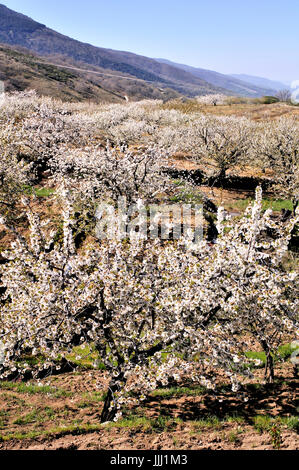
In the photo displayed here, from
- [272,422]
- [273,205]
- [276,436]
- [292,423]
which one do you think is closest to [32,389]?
[272,422]

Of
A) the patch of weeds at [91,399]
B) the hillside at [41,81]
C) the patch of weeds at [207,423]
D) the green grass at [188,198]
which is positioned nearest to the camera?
the patch of weeds at [207,423]

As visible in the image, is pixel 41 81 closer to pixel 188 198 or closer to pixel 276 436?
pixel 188 198

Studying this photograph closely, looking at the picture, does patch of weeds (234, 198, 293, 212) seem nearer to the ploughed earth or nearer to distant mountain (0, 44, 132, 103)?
the ploughed earth

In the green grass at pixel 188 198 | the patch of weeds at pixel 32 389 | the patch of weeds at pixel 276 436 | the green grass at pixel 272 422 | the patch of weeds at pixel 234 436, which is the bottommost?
the patch of weeds at pixel 32 389

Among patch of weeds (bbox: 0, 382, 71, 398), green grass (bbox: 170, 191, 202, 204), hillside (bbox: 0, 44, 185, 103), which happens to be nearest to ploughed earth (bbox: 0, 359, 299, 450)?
patch of weeds (bbox: 0, 382, 71, 398)

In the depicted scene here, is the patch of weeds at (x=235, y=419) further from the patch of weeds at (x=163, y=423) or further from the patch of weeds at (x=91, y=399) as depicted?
the patch of weeds at (x=91, y=399)

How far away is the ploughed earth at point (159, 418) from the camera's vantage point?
279 inches

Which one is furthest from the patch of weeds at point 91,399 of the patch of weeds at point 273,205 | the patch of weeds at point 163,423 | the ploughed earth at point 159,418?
the patch of weeds at point 273,205

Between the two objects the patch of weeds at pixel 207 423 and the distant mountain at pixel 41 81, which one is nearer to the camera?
the patch of weeds at pixel 207 423

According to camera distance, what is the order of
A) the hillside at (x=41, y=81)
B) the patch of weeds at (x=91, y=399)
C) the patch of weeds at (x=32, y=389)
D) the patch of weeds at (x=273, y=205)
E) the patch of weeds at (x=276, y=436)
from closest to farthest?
1. the patch of weeds at (x=276, y=436)
2. the patch of weeds at (x=91, y=399)
3. the patch of weeds at (x=32, y=389)
4. the patch of weeds at (x=273, y=205)
5. the hillside at (x=41, y=81)

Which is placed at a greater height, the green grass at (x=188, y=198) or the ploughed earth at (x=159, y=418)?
the green grass at (x=188, y=198)

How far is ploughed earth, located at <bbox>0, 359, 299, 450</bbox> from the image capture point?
279 inches

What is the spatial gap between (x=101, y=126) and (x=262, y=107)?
61.0 meters
